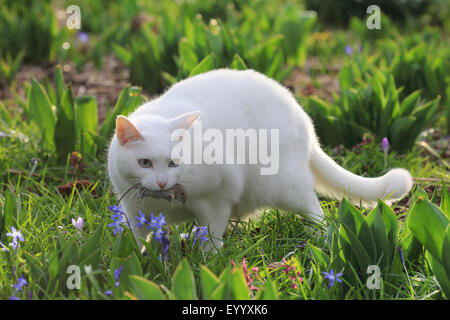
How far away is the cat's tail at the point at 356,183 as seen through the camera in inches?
112

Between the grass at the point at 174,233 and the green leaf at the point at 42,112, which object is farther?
the green leaf at the point at 42,112

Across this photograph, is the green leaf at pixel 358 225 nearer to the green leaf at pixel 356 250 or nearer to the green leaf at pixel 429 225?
the green leaf at pixel 356 250

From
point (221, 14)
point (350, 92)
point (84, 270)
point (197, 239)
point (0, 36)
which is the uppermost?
point (221, 14)

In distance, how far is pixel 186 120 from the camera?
234cm

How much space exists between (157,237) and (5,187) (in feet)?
5.14

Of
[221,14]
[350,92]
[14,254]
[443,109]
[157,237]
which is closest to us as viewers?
[157,237]

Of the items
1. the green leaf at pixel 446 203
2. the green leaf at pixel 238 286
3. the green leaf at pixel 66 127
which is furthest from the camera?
the green leaf at pixel 66 127

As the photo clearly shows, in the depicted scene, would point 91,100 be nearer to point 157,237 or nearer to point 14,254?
point 14,254

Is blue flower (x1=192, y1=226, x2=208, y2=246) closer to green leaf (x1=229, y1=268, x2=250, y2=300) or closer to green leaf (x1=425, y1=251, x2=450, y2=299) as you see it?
green leaf (x1=229, y1=268, x2=250, y2=300)

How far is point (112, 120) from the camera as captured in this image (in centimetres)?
341

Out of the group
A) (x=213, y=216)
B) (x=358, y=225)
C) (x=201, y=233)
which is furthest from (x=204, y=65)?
(x=358, y=225)

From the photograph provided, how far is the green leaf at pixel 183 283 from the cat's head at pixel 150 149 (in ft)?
1.56

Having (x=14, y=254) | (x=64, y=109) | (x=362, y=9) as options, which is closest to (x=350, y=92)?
(x=64, y=109)

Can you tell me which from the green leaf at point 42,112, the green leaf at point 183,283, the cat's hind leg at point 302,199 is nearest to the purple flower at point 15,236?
the green leaf at point 183,283
